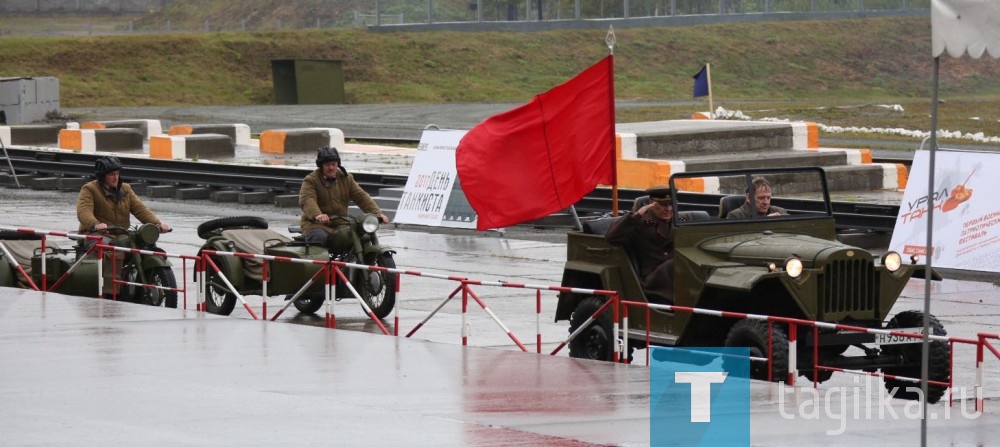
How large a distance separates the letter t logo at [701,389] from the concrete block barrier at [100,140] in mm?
31730

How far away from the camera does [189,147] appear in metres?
39.3

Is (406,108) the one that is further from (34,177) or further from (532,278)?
(532,278)

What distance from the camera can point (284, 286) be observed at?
15898mm

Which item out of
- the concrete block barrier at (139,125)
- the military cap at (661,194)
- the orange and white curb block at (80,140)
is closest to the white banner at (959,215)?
the military cap at (661,194)

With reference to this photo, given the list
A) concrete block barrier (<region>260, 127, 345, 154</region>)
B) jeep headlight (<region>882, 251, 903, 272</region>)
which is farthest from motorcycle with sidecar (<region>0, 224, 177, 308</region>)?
concrete block barrier (<region>260, 127, 345, 154</region>)

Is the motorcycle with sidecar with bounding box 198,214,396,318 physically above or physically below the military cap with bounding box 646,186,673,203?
below

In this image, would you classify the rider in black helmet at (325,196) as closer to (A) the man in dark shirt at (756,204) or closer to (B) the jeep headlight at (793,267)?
(A) the man in dark shirt at (756,204)

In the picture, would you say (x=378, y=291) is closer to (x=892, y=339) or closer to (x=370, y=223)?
(x=370, y=223)

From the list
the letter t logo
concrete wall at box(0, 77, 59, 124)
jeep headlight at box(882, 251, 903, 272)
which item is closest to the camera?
the letter t logo

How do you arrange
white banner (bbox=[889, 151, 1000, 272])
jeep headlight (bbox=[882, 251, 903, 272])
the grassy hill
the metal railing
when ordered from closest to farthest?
jeep headlight (bbox=[882, 251, 903, 272]), white banner (bbox=[889, 151, 1000, 272]), the grassy hill, the metal railing

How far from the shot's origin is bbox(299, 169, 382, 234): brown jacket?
16.3 m

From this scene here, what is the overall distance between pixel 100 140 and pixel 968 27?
120 ft

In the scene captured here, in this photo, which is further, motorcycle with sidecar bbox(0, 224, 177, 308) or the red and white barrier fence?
motorcycle with sidecar bbox(0, 224, 177, 308)

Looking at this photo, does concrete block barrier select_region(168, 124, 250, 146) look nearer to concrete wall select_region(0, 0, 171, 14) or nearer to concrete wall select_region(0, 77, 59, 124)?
concrete wall select_region(0, 77, 59, 124)
